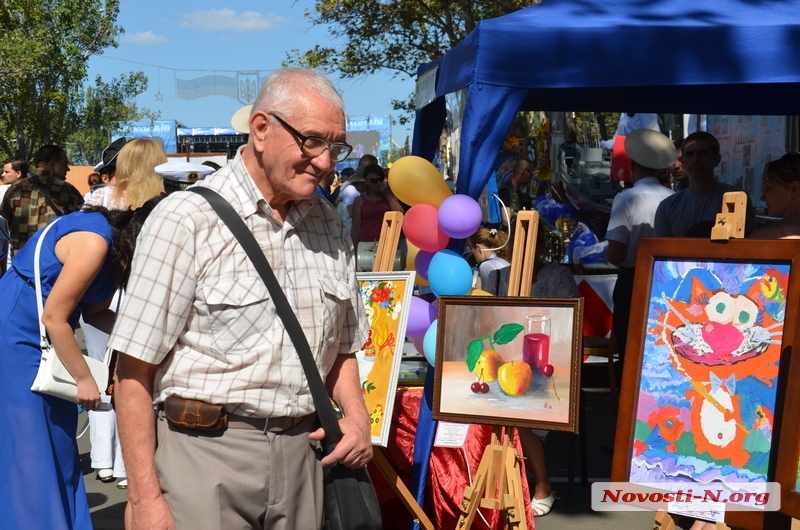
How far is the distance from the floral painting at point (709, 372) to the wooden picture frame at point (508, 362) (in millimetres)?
350

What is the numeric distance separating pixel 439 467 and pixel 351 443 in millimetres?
2051

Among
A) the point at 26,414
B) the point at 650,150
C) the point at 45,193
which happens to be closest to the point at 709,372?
the point at 26,414

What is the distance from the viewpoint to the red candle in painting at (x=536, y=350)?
12.0 ft

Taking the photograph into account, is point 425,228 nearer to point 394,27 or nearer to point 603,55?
point 603,55

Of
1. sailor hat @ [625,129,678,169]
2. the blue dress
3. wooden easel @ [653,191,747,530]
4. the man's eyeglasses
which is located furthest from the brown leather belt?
sailor hat @ [625,129,678,169]

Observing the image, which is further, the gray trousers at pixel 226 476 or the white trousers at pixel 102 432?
the white trousers at pixel 102 432

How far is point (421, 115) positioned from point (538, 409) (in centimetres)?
304

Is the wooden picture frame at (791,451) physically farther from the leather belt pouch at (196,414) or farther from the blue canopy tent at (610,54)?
the leather belt pouch at (196,414)

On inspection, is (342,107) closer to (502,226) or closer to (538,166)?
(502,226)

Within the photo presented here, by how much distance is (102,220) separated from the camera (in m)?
3.19

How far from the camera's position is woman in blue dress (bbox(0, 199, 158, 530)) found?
125 inches

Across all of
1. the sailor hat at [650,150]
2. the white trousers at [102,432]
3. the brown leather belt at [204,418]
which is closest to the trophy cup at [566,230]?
the sailor hat at [650,150]

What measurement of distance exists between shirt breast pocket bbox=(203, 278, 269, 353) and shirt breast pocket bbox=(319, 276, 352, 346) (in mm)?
218

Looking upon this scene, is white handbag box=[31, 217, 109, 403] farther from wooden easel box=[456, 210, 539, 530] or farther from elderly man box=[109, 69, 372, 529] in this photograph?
wooden easel box=[456, 210, 539, 530]
